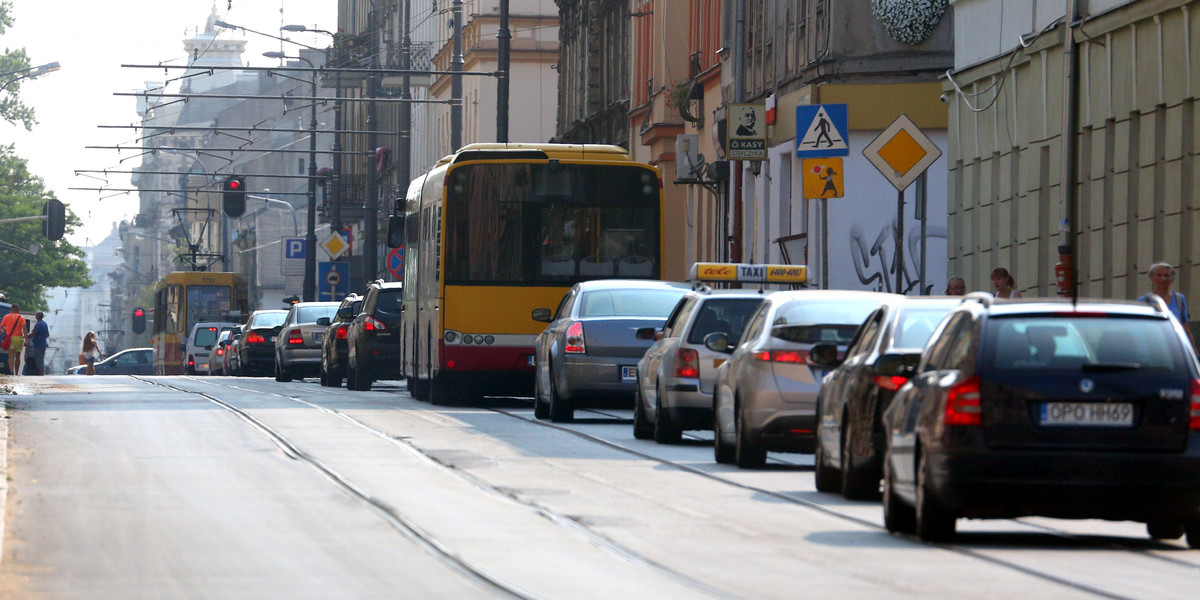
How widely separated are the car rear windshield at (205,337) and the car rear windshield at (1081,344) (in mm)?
57300

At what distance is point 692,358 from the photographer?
1983 cm

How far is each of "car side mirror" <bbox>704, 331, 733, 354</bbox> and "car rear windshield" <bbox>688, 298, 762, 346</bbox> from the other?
0.89 metres

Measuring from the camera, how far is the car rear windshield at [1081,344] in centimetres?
A: 1149

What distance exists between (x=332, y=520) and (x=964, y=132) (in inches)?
828

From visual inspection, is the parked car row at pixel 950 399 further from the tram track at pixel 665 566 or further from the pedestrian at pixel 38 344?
the pedestrian at pixel 38 344

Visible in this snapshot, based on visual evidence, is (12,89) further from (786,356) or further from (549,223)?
(786,356)

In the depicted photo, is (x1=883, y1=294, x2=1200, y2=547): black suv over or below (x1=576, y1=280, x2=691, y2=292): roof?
below

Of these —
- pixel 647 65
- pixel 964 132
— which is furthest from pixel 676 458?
pixel 647 65

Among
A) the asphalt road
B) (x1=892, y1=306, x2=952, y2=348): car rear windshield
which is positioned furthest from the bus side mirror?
(x1=892, y1=306, x2=952, y2=348): car rear windshield

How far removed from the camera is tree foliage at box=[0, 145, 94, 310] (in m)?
114

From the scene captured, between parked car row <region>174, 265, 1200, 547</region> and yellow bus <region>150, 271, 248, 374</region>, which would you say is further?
yellow bus <region>150, 271, 248, 374</region>

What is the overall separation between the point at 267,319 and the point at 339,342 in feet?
48.8

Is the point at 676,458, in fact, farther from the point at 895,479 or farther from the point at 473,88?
the point at 473,88

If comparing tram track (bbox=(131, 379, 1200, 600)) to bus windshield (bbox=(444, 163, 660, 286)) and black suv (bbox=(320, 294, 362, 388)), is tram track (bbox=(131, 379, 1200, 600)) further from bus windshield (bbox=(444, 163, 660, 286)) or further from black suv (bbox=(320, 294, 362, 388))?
black suv (bbox=(320, 294, 362, 388))
